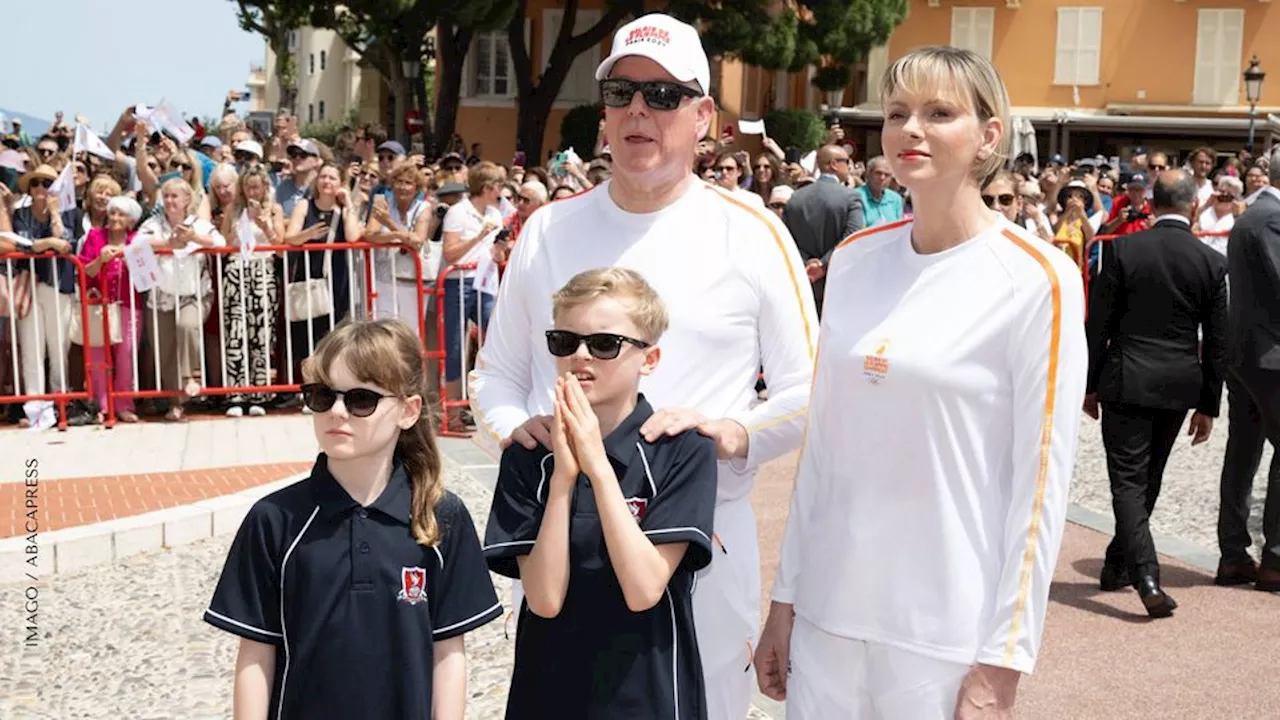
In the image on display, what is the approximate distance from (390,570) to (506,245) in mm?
8925

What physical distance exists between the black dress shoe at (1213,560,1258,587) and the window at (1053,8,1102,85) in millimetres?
43901

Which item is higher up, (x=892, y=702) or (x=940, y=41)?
(x=940, y=41)

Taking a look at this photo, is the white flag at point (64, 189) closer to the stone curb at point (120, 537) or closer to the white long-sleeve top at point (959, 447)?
the stone curb at point (120, 537)

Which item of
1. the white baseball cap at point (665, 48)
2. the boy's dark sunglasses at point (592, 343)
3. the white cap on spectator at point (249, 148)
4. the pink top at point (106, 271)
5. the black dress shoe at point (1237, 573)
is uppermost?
the white baseball cap at point (665, 48)

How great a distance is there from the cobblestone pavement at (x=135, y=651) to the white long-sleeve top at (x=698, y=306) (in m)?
2.19

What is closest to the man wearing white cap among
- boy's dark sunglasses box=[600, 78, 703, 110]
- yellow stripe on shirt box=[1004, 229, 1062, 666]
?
boy's dark sunglasses box=[600, 78, 703, 110]

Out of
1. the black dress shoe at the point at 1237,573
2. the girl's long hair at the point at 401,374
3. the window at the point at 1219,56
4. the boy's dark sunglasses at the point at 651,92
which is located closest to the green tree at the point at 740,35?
the window at the point at 1219,56

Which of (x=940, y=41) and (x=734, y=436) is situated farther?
(x=940, y=41)

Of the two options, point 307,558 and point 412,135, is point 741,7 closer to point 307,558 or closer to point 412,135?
point 412,135

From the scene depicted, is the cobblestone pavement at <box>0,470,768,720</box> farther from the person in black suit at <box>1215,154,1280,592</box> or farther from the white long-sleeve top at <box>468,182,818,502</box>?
the person in black suit at <box>1215,154,1280,592</box>

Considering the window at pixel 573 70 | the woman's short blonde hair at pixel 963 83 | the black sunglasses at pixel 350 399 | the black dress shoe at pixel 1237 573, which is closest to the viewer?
the woman's short blonde hair at pixel 963 83

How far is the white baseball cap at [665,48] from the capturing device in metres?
3.49

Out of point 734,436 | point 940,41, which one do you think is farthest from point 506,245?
point 940,41

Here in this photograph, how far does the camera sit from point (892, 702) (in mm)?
3037
